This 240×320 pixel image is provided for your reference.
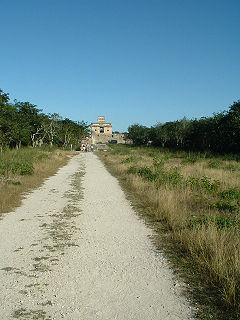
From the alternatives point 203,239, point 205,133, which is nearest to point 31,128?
point 205,133

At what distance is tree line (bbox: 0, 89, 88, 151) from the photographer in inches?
1507

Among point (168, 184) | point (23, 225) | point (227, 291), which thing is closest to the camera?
point (227, 291)

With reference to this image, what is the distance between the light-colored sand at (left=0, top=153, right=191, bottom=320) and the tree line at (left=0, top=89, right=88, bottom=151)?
2477 centimetres

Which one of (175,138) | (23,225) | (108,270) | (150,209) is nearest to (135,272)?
(108,270)

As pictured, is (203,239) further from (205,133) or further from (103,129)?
(103,129)

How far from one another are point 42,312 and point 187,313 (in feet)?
5.73

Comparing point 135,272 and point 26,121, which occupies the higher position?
point 26,121

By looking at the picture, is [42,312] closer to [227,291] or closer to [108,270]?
[108,270]

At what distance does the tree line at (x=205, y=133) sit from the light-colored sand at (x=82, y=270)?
1389 inches

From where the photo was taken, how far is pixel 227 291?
A: 4367 mm

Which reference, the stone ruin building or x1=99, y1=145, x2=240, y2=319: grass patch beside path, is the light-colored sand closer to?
x1=99, y1=145, x2=240, y2=319: grass patch beside path

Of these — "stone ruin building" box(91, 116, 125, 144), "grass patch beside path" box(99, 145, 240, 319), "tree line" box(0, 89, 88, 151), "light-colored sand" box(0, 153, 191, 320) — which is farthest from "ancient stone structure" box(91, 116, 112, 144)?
"light-colored sand" box(0, 153, 191, 320)

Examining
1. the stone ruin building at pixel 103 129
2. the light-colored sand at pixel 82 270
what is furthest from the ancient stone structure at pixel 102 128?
the light-colored sand at pixel 82 270

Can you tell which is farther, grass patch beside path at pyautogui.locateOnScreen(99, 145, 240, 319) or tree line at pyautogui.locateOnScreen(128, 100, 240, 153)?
tree line at pyautogui.locateOnScreen(128, 100, 240, 153)
